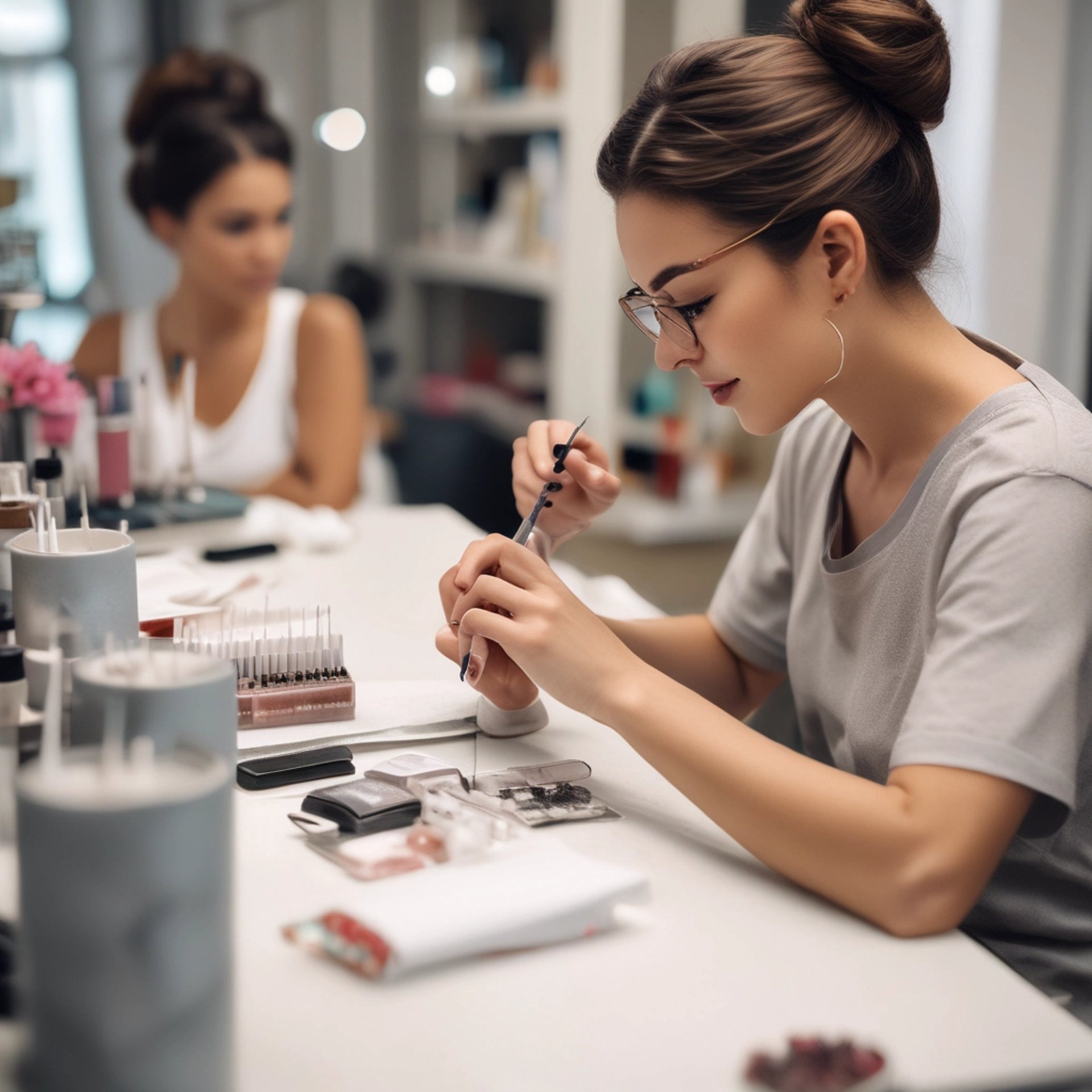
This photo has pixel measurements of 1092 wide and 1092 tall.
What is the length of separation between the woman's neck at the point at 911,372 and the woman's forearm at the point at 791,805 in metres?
0.27

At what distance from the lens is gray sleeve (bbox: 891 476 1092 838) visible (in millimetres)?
682

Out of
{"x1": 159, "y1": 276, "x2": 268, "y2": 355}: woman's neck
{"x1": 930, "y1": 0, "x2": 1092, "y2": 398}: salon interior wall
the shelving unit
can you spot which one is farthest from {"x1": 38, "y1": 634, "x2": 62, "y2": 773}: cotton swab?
the shelving unit

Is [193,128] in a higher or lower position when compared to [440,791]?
higher

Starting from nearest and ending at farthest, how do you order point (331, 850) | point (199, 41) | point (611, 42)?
point (331, 850)
point (611, 42)
point (199, 41)

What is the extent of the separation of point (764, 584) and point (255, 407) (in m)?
1.21

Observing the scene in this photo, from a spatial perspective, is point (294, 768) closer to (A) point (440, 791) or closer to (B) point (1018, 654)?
(A) point (440, 791)

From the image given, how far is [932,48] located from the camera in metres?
0.84

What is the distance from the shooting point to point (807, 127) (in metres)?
0.81

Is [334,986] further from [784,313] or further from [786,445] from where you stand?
[786,445]

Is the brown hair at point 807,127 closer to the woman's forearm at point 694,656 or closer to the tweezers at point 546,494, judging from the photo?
the tweezers at point 546,494

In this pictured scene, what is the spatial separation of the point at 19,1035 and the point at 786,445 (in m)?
0.76

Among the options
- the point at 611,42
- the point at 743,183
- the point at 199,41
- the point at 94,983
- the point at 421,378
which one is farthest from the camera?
the point at 421,378

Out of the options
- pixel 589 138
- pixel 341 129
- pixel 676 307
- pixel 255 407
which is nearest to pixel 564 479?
pixel 676 307

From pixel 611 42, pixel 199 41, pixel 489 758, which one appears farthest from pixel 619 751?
pixel 199 41
